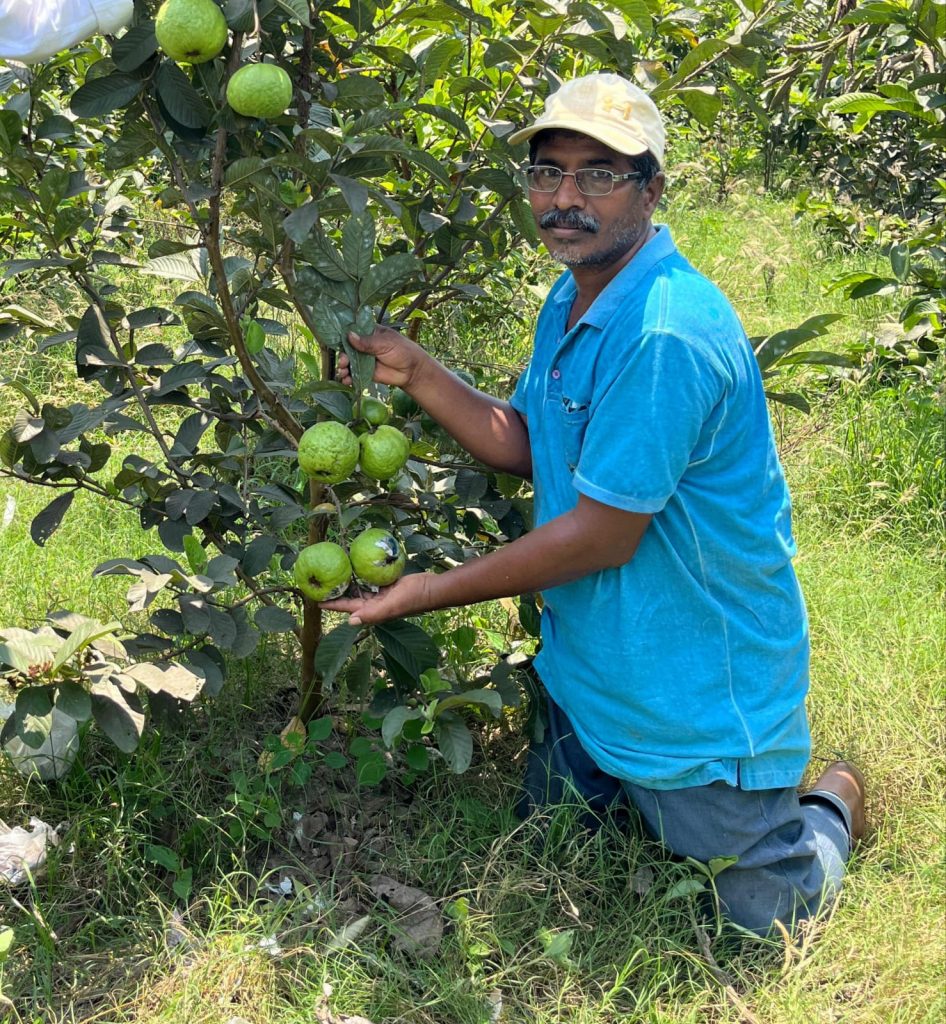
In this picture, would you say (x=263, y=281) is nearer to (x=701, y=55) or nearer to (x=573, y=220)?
(x=573, y=220)

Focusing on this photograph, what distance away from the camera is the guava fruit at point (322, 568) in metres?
1.76

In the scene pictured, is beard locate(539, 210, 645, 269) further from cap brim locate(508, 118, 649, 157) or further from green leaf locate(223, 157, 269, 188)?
green leaf locate(223, 157, 269, 188)

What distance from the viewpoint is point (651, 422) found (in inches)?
67.1

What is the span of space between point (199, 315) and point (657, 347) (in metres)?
0.83

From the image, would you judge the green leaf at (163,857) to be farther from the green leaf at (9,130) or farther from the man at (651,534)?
the green leaf at (9,130)

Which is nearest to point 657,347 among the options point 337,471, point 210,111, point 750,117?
point 337,471

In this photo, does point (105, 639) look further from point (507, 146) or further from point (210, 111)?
point (507, 146)

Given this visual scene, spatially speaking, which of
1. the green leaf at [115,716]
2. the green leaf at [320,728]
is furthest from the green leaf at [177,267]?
the green leaf at [320,728]

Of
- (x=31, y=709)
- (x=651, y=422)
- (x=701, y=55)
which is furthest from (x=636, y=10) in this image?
(x=31, y=709)

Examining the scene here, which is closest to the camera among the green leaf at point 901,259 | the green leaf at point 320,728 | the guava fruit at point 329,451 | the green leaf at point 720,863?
the guava fruit at point 329,451

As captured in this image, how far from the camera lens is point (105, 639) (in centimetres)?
179

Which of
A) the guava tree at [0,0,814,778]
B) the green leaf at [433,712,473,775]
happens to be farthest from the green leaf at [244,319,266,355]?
the green leaf at [433,712,473,775]

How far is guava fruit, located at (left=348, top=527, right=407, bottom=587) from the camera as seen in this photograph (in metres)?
1.78

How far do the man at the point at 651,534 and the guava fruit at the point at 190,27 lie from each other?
1.72 feet
